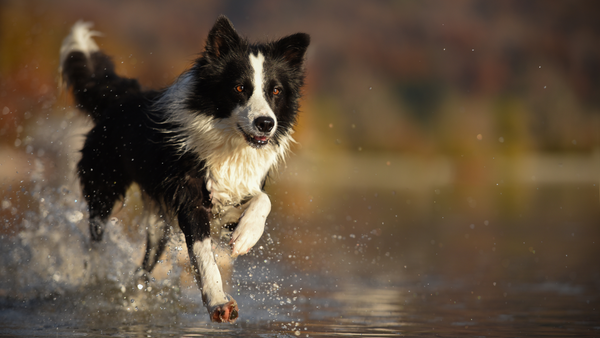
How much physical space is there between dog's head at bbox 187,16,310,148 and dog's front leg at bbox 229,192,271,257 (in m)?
0.43

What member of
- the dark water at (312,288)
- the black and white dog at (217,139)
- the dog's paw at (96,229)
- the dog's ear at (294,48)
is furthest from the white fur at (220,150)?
the dog's paw at (96,229)

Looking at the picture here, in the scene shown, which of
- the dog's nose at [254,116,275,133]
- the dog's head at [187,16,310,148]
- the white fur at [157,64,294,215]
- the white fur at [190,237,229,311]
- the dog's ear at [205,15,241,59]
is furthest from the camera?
the white fur at [157,64,294,215]

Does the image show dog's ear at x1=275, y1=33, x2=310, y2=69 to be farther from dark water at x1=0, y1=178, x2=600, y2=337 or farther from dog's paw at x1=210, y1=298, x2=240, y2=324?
dog's paw at x1=210, y1=298, x2=240, y2=324

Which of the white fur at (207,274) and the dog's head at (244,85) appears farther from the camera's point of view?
the dog's head at (244,85)

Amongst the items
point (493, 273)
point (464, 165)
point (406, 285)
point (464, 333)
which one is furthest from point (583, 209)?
point (464, 165)

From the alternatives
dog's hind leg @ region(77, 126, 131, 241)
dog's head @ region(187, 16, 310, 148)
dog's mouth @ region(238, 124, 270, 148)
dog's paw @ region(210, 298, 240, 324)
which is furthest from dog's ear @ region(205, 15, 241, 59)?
dog's paw @ region(210, 298, 240, 324)

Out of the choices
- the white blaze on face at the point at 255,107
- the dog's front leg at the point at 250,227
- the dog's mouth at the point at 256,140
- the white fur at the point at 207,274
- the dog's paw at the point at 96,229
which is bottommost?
the white fur at the point at 207,274

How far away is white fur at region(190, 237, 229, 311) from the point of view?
386 cm

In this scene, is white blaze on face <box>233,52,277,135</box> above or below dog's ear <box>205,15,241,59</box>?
below

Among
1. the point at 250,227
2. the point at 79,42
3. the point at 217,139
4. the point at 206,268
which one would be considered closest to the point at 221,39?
the point at 217,139

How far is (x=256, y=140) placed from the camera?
4273 mm

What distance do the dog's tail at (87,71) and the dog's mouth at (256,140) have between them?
6.06ft

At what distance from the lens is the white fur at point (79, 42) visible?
5.99 meters

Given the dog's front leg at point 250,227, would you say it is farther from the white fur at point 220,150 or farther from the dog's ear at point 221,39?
the dog's ear at point 221,39
